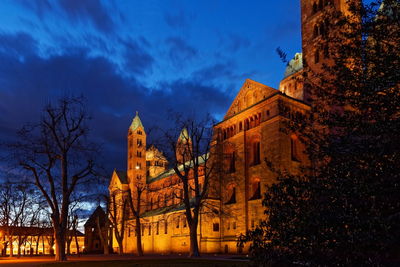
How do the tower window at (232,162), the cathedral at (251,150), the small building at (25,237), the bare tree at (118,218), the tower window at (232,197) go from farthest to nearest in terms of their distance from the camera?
the small building at (25,237) < the bare tree at (118,218) < the tower window at (232,162) < the tower window at (232,197) < the cathedral at (251,150)

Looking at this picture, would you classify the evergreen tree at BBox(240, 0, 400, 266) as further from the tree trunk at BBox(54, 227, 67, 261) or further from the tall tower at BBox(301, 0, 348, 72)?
the tall tower at BBox(301, 0, 348, 72)

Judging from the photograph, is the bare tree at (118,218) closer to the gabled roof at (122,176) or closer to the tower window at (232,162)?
the gabled roof at (122,176)

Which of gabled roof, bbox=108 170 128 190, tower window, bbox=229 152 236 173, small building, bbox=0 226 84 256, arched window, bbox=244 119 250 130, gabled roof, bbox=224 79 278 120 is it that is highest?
gabled roof, bbox=224 79 278 120

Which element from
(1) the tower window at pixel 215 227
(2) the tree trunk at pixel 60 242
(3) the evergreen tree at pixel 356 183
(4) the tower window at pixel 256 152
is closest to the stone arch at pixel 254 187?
(4) the tower window at pixel 256 152

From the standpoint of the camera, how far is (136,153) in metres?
92.6

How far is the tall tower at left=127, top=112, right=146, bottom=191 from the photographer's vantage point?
91375 mm

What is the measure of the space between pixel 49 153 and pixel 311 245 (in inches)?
1075

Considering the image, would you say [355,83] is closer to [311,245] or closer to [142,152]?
[311,245]

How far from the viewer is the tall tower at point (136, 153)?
300ft

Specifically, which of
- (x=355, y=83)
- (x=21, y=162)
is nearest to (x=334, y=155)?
(x=355, y=83)

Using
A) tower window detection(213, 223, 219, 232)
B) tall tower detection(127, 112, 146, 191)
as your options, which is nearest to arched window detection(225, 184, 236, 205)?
tower window detection(213, 223, 219, 232)

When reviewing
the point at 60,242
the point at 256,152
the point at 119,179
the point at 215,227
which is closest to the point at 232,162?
the point at 256,152

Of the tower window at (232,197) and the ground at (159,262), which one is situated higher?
the tower window at (232,197)

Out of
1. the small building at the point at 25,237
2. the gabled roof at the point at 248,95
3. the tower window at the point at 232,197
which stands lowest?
the small building at the point at 25,237
